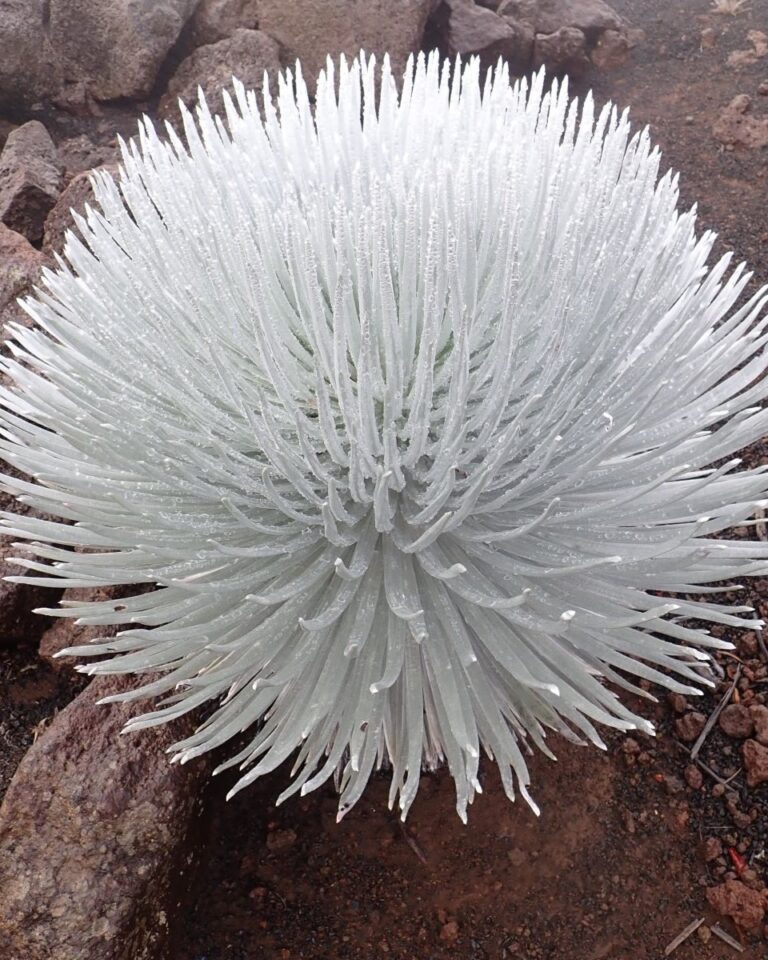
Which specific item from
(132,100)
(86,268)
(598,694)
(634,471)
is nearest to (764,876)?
(598,694)

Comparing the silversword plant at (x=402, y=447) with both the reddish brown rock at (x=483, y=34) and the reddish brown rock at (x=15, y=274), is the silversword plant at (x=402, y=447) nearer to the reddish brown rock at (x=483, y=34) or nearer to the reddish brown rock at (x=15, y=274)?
the reddish brown rock at (x=15, y=274)

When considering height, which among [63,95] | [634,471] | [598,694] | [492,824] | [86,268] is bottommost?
[492,824]

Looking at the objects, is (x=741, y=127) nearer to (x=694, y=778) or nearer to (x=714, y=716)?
(x=714, y=716)

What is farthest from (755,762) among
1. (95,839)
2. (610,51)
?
(610,51)

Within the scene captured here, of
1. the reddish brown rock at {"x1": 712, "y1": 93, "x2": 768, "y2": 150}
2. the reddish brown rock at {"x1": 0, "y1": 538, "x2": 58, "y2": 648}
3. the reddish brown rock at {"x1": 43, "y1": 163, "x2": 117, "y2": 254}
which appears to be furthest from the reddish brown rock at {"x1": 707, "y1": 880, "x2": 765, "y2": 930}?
the reddish brown rock at {"x1": 712, "y1": 93, "x2": 768, "y2": 150}

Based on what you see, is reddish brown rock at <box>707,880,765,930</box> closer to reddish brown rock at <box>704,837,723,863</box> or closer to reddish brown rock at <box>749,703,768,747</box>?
reddish brown rock at <box>704,837,723,863</box>

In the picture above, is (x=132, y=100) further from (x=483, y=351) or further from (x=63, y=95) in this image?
(x=483, y=351)
